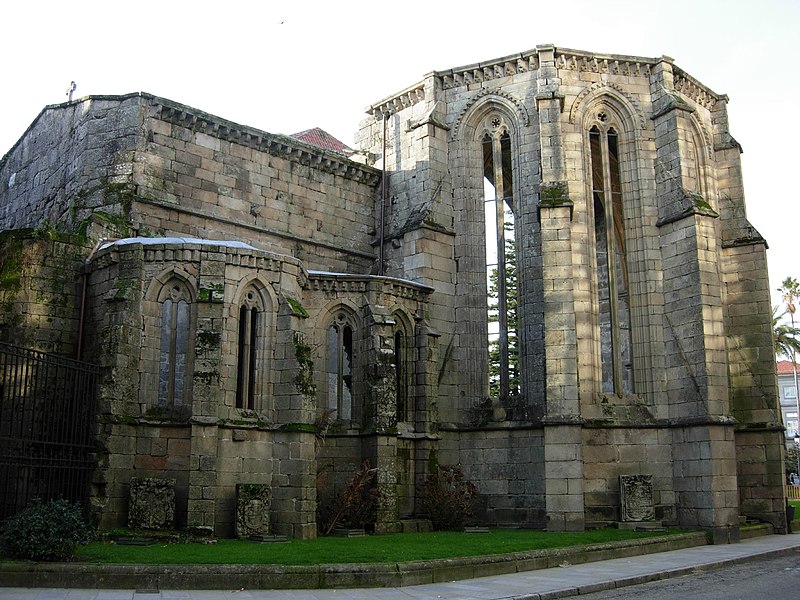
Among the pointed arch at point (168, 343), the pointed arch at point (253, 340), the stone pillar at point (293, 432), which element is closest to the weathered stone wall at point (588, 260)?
the stone pillar at point (293, 432)

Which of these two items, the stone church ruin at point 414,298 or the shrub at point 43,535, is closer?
the shrub at point 43,535

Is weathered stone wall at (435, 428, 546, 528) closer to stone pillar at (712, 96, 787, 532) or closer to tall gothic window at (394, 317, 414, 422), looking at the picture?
tall gothic window at (394, 317, 414, 422)

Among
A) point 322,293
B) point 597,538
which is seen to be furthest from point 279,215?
point 597,538

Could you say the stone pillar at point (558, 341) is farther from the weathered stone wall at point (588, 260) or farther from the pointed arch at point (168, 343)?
the pointed arch at point (168, 343)

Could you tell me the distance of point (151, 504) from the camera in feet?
55.3

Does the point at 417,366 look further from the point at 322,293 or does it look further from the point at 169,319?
the point at 169,319

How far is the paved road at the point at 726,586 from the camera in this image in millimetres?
12695

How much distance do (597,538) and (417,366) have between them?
6.61 m

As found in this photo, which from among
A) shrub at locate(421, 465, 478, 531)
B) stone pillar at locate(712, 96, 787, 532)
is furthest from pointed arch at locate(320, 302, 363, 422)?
stone pillar at locate(712, 96, 787, 532)

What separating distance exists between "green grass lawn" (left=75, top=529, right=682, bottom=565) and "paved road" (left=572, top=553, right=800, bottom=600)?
8.49 ft

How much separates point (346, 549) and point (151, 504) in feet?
13.8

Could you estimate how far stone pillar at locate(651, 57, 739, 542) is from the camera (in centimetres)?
2144

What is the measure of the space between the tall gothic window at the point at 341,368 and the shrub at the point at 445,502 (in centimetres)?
277

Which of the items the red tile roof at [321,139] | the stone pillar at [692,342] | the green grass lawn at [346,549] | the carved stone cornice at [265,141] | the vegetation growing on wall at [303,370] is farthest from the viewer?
the red tile roof at [321,139]
